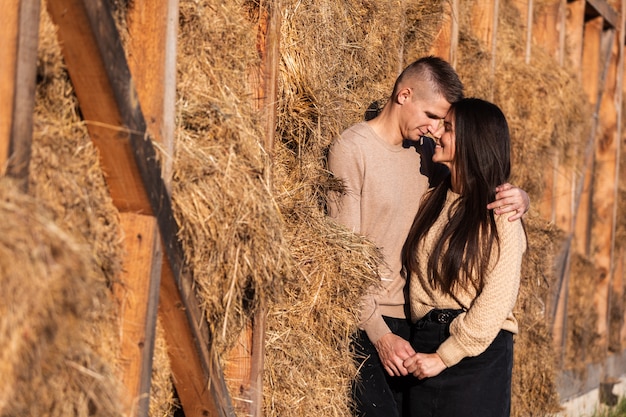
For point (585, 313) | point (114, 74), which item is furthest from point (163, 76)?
point (585, 313)

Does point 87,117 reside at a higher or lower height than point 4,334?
higher

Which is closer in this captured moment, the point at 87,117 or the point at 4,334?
the point at 4,334

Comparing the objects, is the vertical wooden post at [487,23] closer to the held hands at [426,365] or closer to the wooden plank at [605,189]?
the held hands at [426,365]

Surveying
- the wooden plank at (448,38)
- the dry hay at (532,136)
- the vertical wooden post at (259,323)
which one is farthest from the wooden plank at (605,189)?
the vertical wooden post at (259,323)

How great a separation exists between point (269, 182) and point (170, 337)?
25.6 inches

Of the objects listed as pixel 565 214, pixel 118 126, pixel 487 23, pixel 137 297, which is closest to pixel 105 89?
pixel 118 126

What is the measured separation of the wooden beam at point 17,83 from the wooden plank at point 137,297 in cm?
59

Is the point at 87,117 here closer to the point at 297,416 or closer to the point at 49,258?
the point at 49,258

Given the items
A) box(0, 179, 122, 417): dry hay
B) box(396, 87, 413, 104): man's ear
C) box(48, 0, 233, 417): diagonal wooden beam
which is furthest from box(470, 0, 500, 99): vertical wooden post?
box(0, 179, 122, 417): dry hay

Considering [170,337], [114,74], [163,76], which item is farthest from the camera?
[170,337]

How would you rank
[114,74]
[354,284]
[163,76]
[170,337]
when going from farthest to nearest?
[354,284] < [170,337] < [163,76] < [114,74]

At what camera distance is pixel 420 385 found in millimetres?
4180

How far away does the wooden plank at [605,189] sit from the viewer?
370 inches

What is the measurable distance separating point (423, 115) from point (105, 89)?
200 cm
